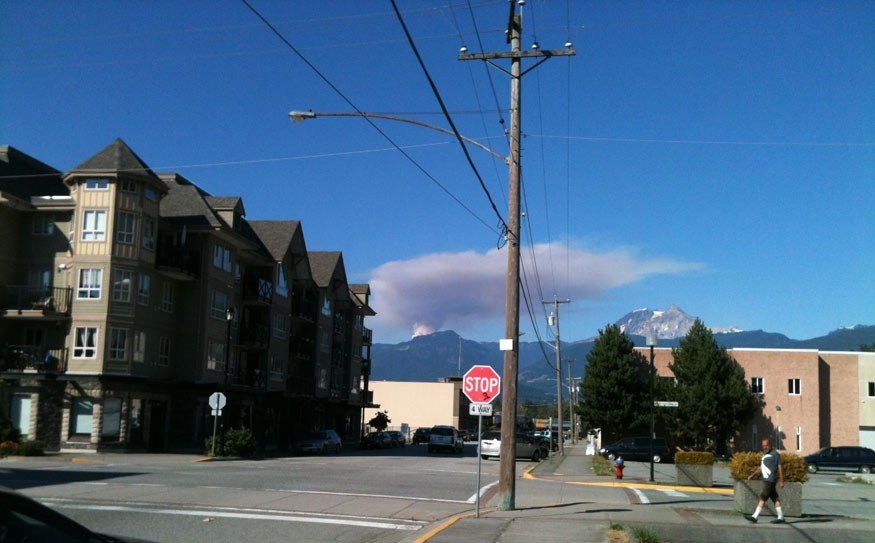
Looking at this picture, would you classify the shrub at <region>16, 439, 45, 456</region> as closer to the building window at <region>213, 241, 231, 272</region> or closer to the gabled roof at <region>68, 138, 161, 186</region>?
the gabled roof at <region>68, 138, 161, 186</region>

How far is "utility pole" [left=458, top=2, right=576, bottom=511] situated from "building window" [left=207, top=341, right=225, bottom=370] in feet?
101

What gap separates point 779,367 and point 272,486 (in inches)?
1842

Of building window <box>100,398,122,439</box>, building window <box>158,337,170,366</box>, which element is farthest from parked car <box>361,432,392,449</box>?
building window <box>100,398,122,439</box>

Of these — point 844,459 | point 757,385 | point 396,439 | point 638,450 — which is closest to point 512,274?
point 638,450

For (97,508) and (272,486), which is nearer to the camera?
(97,508)

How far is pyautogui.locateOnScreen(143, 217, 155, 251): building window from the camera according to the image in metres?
40.2

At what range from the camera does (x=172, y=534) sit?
12.8m

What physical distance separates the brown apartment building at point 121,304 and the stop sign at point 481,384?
2765 cm

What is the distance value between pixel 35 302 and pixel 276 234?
1903 cm

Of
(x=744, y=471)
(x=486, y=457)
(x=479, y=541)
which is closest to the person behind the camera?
(x=479, y=541)

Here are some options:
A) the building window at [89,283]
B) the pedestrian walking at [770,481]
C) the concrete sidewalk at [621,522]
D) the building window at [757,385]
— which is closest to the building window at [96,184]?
the building window at [89,283]

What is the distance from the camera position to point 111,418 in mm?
38750

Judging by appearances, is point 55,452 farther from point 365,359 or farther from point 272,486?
point 365,359

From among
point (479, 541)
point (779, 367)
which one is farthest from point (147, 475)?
point (779, 367)
